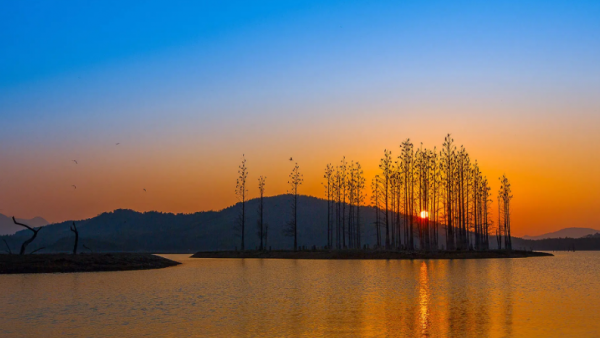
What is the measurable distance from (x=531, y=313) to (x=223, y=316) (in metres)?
14.9

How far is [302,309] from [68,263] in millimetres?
42254

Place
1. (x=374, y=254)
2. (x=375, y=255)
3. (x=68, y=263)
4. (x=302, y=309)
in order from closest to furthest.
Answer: (x=302, y=309) < (x=68, y=263) < (x=375, y=255) < (x=374, y=254)

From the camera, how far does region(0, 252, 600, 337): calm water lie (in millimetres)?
20844

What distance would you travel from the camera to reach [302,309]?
88.6ft

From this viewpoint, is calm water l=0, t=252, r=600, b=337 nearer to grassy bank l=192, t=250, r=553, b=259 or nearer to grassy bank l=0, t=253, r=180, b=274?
grassy bank l=0, t=253, r=180, b=274

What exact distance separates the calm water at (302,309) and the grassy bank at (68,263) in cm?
1471

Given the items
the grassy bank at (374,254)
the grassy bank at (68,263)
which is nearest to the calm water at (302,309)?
the grassy bank at (68,263)

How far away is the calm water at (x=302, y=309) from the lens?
2084cm

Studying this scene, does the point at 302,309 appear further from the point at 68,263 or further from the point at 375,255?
the point at 375,255

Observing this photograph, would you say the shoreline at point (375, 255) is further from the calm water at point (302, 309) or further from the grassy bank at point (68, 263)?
the calm water at point (302, 309)

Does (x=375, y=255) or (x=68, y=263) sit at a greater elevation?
(x=375, y=255)

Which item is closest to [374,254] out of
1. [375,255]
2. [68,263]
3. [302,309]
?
[375,255]

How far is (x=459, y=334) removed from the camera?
19766mm

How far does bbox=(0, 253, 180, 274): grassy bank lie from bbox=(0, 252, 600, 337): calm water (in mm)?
14713
